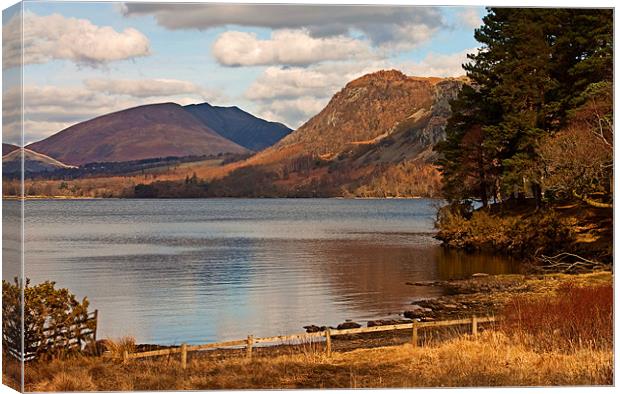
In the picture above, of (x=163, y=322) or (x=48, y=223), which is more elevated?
(x=48, y=223)

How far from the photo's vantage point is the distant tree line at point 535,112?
53.2ft

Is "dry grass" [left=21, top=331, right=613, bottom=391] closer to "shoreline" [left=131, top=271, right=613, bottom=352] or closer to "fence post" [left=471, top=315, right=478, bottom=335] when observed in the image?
"fence post" [left=471, top=315, right=478, bottom=335]

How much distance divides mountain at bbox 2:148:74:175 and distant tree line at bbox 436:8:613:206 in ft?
20.0

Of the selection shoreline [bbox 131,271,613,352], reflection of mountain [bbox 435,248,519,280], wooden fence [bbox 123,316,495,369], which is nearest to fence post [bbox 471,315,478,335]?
wooden fence [bbox 123,316,495,369]

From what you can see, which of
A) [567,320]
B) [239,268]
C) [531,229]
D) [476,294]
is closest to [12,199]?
[567,320]

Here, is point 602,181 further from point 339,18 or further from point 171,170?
point 171,170

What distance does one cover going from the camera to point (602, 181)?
53.1 feet

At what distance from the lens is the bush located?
15062 millimetres

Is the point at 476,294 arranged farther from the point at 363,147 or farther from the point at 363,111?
the point at 363,111

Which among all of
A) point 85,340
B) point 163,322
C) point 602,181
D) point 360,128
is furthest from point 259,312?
point 602,181

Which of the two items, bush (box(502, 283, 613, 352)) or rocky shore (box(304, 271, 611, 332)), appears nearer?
bush (box(502, 283, 613, 352))

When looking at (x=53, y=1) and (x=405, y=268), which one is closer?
(x=53, y=1)

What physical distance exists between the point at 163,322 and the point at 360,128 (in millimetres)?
4313

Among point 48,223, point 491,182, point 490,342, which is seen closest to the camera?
point 490,342
